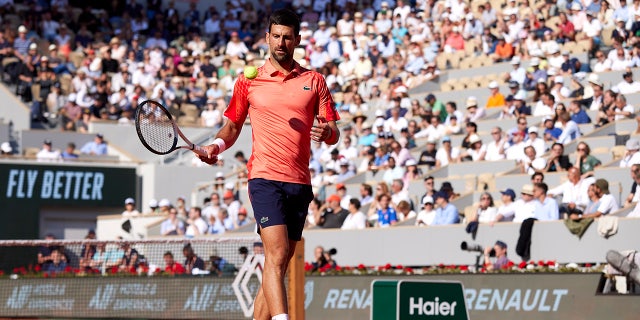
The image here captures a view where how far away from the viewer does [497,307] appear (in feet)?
54.4

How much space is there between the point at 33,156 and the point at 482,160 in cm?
1094

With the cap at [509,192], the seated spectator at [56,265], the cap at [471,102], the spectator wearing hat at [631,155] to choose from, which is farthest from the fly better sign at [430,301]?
the cap at [471,102]

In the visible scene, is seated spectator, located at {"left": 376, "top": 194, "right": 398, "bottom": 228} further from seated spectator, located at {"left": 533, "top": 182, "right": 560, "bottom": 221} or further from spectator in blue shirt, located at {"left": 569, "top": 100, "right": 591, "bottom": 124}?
→ spectator in blue shirt, located at {"left": 569, "top": 100, "right": 591, "bottom": 124}

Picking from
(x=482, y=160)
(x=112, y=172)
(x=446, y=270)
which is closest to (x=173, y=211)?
(x=112, y=172)

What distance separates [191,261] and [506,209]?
4.94 metres

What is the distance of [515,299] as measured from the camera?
53.9 feet

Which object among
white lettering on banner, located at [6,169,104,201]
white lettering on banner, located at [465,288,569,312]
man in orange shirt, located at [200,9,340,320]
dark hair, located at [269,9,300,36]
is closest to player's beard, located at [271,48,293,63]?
man in orange shirt, located at [200,9,340,320]

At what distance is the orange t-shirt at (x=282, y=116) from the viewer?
8125 millimetres

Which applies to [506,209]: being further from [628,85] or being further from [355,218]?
[628,85]

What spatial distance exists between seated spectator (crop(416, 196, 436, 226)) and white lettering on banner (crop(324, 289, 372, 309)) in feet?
→ 9.28

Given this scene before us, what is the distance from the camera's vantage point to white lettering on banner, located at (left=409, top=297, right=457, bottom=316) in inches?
388

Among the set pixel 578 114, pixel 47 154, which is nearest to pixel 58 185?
pixel 47 154

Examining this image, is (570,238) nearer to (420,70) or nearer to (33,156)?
(420,70)

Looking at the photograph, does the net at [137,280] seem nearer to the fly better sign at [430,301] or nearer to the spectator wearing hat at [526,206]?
the spectator wearing hat at [526,206]
